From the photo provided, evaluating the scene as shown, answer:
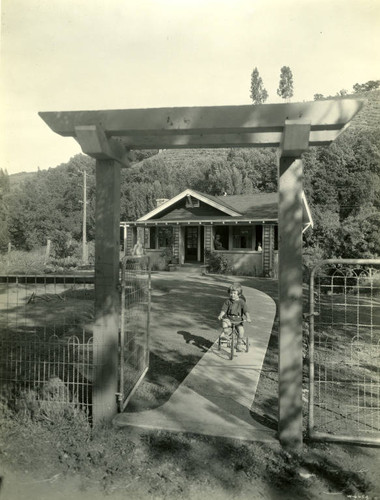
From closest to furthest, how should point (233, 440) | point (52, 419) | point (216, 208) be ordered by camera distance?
point (233, 440) → point (52, 419) → point (216, 208)

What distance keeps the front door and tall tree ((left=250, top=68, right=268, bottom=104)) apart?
2945 inches

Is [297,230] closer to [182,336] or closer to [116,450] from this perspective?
[116,450]

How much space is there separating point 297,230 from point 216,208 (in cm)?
1896

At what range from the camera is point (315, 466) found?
12.2 ft

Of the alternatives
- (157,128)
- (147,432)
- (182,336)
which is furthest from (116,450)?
(182,336)

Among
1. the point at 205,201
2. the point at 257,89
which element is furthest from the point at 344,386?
the point at 257,89

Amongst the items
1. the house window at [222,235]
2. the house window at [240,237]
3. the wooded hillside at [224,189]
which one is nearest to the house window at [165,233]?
the house window at [222,235]

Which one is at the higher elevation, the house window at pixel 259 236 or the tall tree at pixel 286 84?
the tall tree at pixel 286 84

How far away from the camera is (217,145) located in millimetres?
4609

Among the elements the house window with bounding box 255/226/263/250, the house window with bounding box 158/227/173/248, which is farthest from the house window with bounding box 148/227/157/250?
the house window with bounding box 255/226/263/250

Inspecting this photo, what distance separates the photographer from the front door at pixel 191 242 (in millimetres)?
24922

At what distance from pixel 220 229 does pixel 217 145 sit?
1882 cm

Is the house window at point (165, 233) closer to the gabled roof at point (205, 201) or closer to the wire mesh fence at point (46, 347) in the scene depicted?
the gabled roof at point (205, 201)

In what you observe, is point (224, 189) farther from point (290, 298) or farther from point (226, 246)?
point (290, 298)
